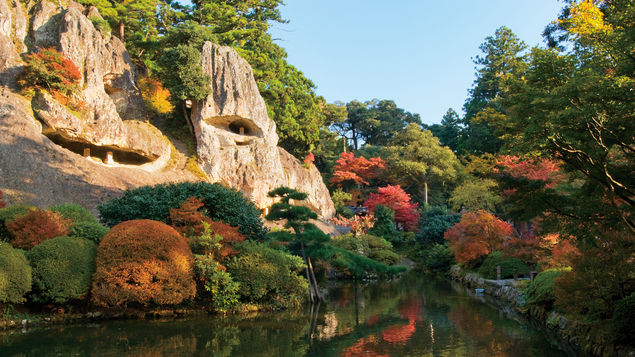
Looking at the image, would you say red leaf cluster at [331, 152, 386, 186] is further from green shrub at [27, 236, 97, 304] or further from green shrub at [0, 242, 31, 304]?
green shrub at [0, 242, 31, 304]

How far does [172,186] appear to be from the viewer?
1250 centimetres

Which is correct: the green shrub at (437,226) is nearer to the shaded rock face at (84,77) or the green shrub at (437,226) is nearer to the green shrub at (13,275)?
the shaded rock face at (84,77)

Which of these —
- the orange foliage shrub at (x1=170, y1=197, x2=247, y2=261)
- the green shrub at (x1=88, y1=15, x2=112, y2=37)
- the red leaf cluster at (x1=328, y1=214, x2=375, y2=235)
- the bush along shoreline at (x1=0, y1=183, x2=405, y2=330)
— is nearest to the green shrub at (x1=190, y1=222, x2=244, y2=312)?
the bush along shoreline at (x1=0, y1=183, x2=405, y2=330)

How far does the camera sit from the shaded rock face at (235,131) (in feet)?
73.0

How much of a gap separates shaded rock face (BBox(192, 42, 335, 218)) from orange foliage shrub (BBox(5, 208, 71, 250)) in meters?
12.0

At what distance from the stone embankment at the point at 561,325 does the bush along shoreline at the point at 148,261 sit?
5670 mm

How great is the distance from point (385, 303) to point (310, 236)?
3.22 m

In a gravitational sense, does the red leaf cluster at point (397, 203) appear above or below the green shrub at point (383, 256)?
above

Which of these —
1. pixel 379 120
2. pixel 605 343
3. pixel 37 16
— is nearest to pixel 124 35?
pixel 37 16

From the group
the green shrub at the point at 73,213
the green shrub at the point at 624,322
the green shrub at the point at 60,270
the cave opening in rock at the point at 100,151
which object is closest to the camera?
the green shrub at the point at 624,322

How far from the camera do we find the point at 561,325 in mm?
8828

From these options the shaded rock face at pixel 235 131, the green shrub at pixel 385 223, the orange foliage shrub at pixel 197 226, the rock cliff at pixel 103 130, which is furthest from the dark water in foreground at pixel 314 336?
the green shrub at pixel 385 223

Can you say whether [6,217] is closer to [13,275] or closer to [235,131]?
[13,275]

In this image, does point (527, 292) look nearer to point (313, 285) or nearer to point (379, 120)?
point (313, 285)
